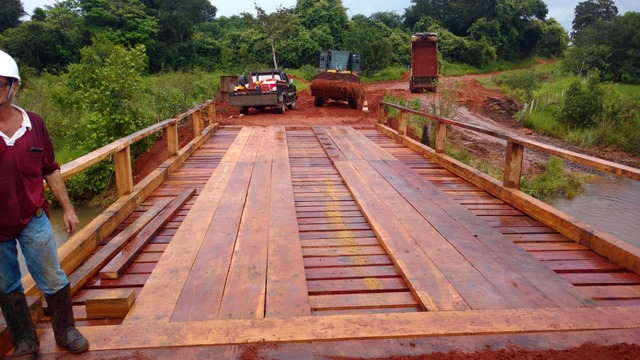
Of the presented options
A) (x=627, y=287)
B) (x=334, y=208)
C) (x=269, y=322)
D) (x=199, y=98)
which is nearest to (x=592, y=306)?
(x=627, y=287)

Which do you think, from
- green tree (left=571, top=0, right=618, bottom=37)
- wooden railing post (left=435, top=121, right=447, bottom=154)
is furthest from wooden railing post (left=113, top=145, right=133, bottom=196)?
green tree (left=571, top=0, right=618, bottom=37)

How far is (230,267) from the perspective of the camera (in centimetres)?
334

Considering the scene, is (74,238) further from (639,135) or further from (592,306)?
(639,135)

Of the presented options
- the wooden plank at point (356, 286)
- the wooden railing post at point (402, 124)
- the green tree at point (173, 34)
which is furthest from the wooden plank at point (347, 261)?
the green tree at point (173, 34)

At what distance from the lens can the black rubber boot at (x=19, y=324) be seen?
7.37ft

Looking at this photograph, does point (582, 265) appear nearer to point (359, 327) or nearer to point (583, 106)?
point (359, 327)

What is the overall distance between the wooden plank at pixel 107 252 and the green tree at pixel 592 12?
72119 millimetres

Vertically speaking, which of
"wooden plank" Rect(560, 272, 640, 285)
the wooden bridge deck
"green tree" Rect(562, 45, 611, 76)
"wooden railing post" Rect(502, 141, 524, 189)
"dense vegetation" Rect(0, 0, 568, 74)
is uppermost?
"dense vegetation" Rect(0, 0, 568, 74)

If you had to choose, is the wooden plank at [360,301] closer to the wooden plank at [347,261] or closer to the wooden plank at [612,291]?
the wooden plank at [347,261]

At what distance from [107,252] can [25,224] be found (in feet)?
4.80

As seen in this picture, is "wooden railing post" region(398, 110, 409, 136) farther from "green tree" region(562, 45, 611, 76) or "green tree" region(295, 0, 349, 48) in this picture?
"green tree" region(295, 0, 349, 48)

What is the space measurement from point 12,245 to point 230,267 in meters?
1.41

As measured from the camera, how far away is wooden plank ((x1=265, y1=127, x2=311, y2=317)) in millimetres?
2803

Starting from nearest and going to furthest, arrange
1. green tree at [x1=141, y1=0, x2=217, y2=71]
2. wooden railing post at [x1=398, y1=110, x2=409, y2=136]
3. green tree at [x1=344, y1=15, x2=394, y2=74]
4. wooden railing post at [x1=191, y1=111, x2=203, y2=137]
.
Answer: wooden railing post at [x1=191, y1=111, x2=203, y2=137], wooden railing post at [x1=398, y1=110, x2=409, y2=136], green tree at [x1=344, y1=15, x2=394, y2=74], green tree at [x1=141, y1=0, x2=217, y2=71]
